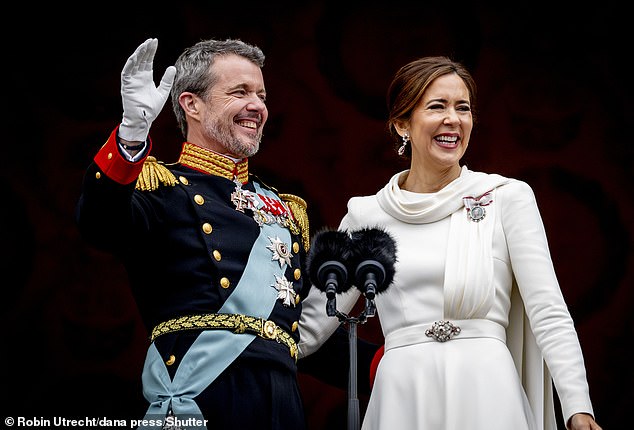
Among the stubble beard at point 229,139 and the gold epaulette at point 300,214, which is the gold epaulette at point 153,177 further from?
the gold epaulette at point 300,214

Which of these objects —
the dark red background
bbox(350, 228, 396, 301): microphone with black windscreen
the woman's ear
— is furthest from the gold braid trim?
the dark red background

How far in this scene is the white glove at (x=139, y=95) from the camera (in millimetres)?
3246

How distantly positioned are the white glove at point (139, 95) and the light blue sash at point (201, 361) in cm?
51

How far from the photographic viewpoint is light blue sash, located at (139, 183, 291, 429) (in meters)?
3.41

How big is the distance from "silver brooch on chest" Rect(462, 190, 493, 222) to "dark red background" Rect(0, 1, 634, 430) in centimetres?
145

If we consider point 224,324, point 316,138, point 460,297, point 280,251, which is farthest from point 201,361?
point 316,138

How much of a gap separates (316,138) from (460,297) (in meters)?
1.79

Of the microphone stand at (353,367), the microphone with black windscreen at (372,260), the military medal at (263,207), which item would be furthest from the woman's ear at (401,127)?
the microphone stand at (353,367)

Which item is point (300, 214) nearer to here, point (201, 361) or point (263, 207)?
point (263, 207)

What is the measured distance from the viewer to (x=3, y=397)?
4.75 meters

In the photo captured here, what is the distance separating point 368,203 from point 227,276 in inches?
19.1

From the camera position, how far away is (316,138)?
16.8 ft

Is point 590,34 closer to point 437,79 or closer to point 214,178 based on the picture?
point 437,79

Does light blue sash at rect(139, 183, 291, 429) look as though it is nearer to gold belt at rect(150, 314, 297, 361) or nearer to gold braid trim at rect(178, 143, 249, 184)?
gold belt at rect(150, 314, 297, 361)
